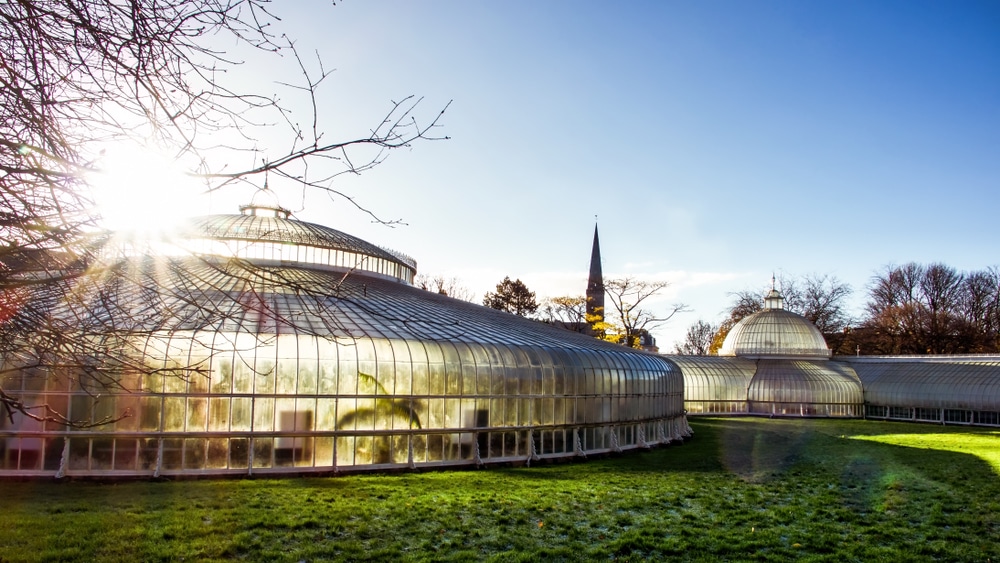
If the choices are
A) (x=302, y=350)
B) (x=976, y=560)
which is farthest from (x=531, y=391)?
(x=976, y=560)

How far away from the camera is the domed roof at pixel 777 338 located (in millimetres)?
53781

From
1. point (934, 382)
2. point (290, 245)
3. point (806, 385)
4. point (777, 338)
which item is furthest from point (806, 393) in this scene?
point (290, 245)

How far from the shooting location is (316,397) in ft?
61.1

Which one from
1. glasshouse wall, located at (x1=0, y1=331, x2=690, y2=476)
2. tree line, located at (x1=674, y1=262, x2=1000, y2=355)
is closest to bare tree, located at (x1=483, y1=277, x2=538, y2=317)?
tree line, located at (x1=674, y1=262, x2=1000, y2=355)

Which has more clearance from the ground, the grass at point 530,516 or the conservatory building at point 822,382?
the conservatory building at point 822,382

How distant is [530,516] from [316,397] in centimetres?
687

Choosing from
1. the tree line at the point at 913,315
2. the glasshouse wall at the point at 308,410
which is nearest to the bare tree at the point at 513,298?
the tree line at the point at 913,315

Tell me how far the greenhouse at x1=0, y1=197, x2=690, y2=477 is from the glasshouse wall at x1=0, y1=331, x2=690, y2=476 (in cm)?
3

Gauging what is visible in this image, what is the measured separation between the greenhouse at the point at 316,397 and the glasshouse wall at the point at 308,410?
0.03m

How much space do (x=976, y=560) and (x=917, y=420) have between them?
38.0 m

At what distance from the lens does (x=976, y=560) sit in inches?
454

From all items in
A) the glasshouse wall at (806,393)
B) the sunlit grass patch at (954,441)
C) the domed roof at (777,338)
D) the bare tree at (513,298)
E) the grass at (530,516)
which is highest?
the bare tree at (513,298)

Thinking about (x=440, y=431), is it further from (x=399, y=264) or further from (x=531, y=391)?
(x=399, y=264)

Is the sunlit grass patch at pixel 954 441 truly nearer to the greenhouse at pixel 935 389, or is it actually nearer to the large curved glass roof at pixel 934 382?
the greenhouse at pixel 935 389
